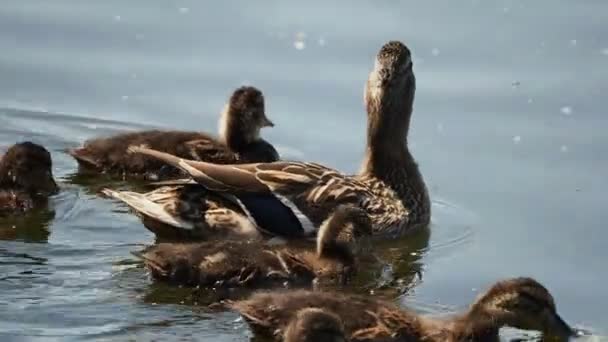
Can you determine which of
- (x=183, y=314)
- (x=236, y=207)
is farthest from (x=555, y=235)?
(x=183, y=314)

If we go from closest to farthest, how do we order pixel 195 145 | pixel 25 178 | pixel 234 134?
pixel 25 178, pixel 195 145, pixel 234 134

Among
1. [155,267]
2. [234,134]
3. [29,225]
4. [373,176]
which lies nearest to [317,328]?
[155,267]

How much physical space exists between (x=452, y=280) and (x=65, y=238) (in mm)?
2204

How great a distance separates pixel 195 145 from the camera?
37.4 feet

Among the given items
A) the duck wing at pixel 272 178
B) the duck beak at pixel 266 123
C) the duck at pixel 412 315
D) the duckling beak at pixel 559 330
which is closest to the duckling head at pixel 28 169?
the duck wing at pixel 272 178

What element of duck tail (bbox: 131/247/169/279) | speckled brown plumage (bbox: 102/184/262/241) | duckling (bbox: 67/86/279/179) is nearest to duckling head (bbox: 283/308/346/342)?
duck tail (bbox: 131/247/169/279)

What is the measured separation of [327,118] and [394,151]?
1018 millimetres

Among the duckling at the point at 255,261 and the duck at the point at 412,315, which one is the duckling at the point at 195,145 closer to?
the duckling at the point at 255,261

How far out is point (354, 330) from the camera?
8.39 m

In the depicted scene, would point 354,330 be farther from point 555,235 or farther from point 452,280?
point 555,235

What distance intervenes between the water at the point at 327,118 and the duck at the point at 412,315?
0.31 metres

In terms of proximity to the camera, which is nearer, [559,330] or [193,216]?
[559,330]

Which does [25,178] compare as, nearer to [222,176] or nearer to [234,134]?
[222,176]

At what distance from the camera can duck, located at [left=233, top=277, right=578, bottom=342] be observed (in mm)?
8414
